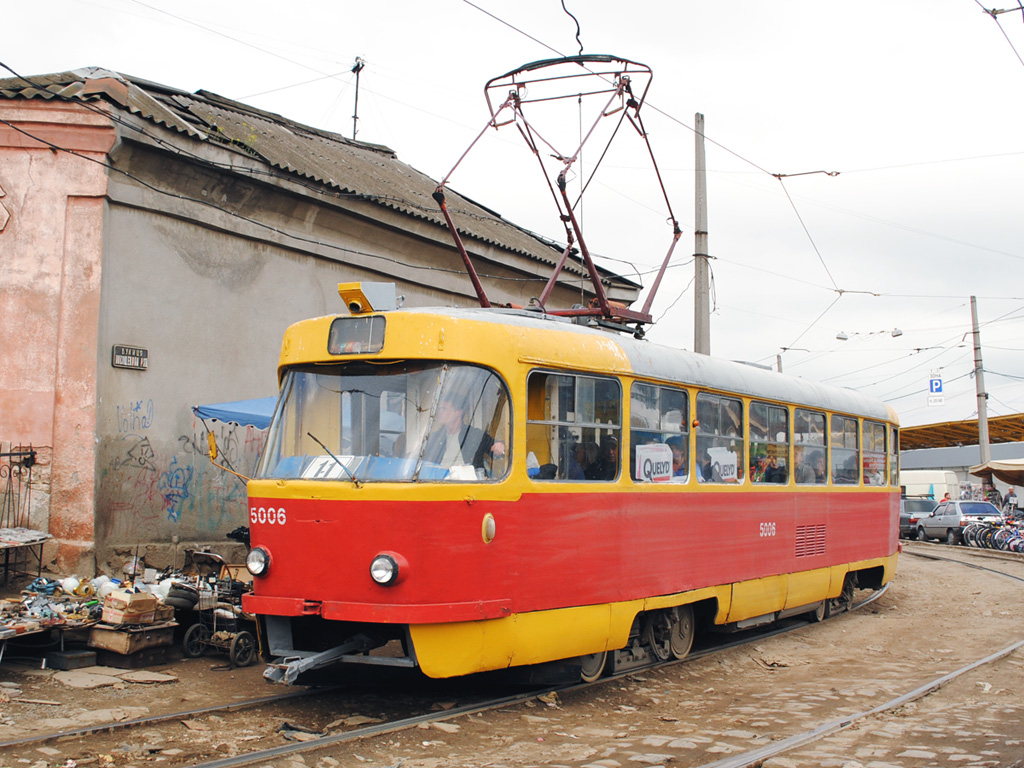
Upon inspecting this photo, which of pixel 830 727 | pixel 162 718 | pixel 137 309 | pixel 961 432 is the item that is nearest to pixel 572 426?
pixel 830 727

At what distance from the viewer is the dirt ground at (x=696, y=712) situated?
20.0 ft

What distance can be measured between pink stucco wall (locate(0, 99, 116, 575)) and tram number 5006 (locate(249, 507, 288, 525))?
4.20 metres

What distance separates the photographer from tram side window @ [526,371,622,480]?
7152 millimetres

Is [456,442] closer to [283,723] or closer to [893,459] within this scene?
[283,723]

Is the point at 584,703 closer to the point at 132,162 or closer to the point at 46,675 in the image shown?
the point at 46,675

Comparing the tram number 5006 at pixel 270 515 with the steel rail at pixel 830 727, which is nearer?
the steel rail at pixel 830 727

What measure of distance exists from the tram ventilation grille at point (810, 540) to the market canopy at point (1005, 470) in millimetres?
24256

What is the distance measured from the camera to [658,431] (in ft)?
27.6

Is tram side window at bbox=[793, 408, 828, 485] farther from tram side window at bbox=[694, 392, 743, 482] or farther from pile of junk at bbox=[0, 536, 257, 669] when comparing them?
pile of junk at bbox=[0, 536, 257, 669]

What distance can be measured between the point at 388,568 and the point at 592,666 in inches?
91.4

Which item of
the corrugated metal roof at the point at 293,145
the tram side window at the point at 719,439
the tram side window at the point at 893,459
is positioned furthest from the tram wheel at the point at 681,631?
the corrugated metal roof at the point at 293,145

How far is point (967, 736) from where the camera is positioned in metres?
6.66

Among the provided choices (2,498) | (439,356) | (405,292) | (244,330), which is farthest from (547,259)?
(439,356)

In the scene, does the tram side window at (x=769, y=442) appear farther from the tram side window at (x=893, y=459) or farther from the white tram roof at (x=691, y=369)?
the tram side window at (x=893, y=459)
